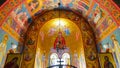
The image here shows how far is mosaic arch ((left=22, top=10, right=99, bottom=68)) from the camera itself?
11.2 meters

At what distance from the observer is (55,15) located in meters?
13.0

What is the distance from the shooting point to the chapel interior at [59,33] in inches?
399

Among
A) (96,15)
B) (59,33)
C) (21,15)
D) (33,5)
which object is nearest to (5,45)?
(21,15)

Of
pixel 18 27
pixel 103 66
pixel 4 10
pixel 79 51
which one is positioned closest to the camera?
pixel 4 10

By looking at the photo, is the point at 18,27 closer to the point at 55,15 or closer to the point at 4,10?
the point at 4,10

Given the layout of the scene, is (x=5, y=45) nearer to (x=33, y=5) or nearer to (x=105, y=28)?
(x=33, y=5)

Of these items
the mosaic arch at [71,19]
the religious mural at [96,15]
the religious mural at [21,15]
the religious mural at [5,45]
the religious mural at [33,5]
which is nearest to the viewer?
the religious mural at [5,45]

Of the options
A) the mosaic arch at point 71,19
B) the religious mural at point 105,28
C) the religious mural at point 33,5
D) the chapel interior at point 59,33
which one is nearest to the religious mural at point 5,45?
the chapel interior at point 59,33

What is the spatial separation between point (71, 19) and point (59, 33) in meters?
1.46

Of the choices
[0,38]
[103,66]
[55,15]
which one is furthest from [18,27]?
[103,66]

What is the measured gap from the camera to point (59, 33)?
13312 mm

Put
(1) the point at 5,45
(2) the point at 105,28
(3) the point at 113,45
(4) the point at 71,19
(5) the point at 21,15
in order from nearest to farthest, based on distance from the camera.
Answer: (1) the point at 5,45 < (3) the point at 113,45 < (2) the point at 105,28 < (5) the point at 21,15 < (4) the point at 71,19

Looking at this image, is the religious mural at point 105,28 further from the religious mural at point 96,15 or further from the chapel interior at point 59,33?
the religious mural at point 96,15

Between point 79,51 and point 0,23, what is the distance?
5.77 m
